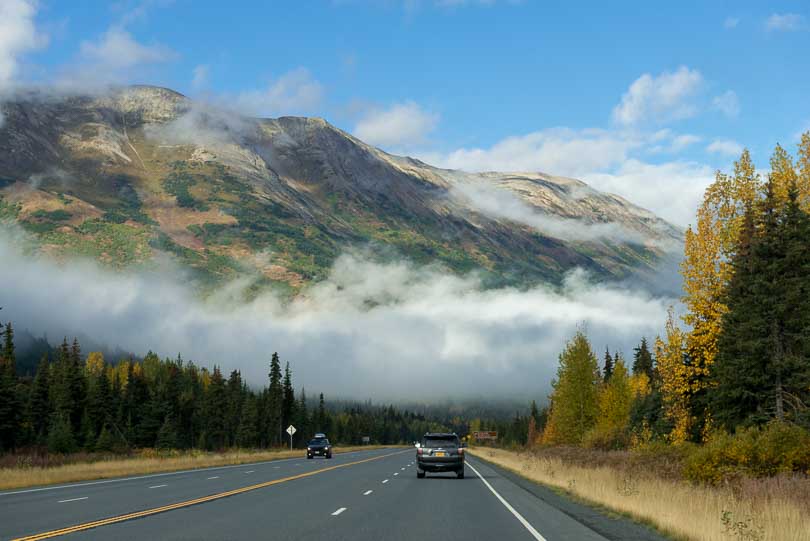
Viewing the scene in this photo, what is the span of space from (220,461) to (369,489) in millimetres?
30221

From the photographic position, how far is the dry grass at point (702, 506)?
47.0 ft

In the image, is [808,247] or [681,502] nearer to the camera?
[681,502]

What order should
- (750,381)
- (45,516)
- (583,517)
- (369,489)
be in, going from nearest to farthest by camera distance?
1. (45,516)
2. (583,517)
3. (369,489)
4. (750,381)

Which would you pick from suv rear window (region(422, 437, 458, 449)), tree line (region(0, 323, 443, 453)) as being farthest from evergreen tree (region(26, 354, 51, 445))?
suv rear window (region(422, 437, 458, 449))

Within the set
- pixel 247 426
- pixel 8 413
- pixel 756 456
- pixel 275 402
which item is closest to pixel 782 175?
pixel 756 456

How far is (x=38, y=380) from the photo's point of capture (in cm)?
9750

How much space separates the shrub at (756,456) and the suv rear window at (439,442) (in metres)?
14.7

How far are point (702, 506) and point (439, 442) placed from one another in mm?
20300

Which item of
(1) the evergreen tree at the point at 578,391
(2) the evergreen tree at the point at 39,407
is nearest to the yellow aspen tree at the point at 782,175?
(1) the evergreen tree at the point at 578,391

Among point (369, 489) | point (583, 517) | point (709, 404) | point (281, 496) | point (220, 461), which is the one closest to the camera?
point (583, 517)

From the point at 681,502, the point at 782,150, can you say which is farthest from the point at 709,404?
the point at 681,502

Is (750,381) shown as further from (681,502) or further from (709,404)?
(681,502)

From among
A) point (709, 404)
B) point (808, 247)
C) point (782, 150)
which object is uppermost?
point (782, 150)

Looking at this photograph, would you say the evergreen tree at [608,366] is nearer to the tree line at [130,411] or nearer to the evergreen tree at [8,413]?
the tree line at [130,411]
